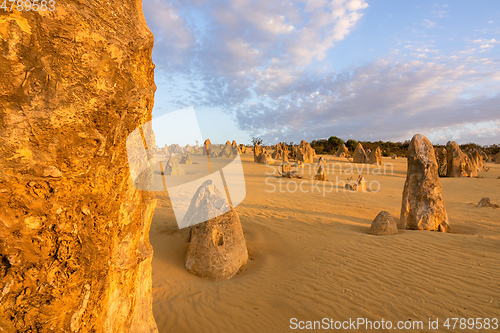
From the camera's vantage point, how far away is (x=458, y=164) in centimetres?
1667

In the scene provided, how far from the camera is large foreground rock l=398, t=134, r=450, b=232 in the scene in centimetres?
653

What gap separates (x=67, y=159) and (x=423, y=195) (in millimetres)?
7590

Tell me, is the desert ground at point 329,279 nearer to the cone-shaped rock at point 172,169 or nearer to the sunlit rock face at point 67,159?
the sunlit rock face at point 67,159

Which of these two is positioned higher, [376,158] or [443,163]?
[376,158]

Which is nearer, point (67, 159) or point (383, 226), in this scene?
point (67, 159)

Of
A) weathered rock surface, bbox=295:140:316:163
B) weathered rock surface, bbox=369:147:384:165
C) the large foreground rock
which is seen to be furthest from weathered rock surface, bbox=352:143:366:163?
the large foreground rock

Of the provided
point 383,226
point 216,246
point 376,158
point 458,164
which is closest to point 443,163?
point 458,164

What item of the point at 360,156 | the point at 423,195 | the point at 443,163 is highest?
the point at 360,156

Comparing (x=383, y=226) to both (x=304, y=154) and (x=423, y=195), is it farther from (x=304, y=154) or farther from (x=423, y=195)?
(x=304, y=154)

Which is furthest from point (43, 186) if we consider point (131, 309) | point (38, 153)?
point (131, 309)

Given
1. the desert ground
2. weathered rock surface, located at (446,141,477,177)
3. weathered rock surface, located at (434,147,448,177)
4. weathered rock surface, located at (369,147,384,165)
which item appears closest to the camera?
the desert ground

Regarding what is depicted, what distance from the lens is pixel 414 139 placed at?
23.3 ft

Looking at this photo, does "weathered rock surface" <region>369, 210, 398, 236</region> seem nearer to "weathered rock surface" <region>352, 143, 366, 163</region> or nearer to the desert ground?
the desert ground

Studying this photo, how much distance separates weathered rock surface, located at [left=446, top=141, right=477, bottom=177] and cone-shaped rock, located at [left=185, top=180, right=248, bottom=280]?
18.0m
